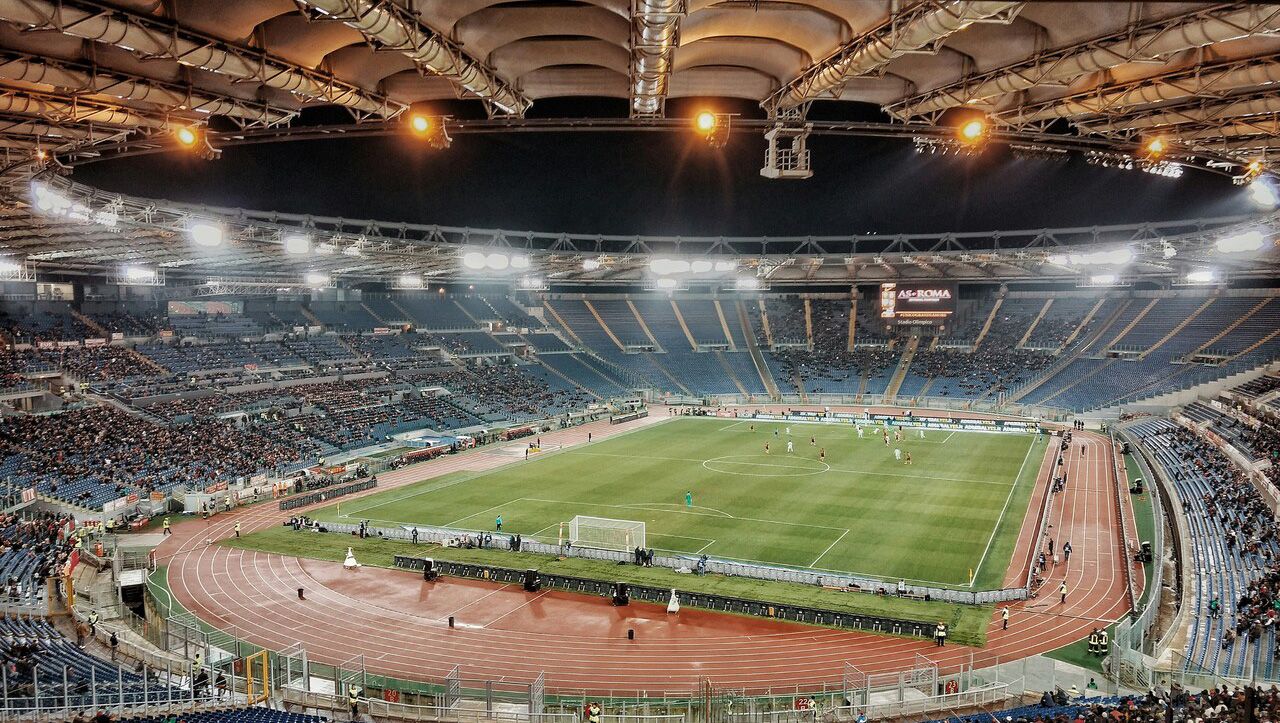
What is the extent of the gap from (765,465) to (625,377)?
119 ft

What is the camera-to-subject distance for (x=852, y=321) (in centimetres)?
9031

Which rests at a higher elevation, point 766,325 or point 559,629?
point 766,325

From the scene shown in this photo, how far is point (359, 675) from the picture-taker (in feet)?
63.7

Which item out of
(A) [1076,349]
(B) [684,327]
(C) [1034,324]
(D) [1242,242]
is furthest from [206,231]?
(C) [1034,324]

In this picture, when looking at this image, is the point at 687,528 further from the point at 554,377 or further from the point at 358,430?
the point at 554,377

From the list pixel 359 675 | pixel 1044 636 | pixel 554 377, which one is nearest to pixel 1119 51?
pixel 1044 636

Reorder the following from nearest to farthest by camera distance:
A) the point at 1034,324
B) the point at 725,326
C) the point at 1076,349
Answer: the point at 1076,349 → the point at 1034,324 → the point at 725,326

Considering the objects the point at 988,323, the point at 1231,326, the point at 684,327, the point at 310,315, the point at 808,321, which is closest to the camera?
→ the point at 1231,326

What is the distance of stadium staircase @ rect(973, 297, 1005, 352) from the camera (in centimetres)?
8244

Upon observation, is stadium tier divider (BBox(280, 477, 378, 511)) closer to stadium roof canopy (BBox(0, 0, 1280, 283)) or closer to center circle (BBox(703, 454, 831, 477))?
center circle (BBox(703, 454, 831, 477))

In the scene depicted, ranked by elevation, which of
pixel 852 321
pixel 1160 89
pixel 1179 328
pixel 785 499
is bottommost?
pixel 785 499

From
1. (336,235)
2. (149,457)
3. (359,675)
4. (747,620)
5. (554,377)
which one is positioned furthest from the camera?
(554,377)

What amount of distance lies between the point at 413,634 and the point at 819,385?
62.4 m

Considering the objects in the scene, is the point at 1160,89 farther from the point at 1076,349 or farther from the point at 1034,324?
the point at 1034,324
